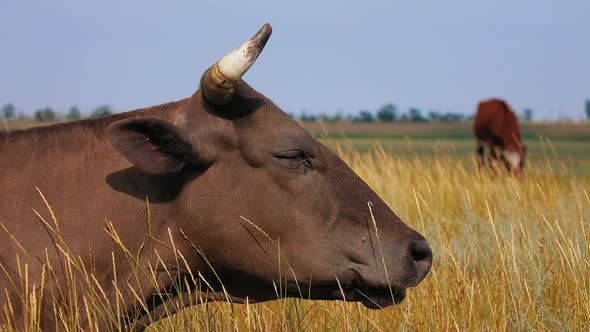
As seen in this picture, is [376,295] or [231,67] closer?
[231,67]

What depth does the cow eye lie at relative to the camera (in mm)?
5078

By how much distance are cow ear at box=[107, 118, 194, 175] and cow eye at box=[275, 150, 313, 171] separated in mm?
490

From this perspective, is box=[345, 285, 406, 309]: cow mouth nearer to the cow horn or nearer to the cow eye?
the cow eye

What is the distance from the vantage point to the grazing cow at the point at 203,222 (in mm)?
4990

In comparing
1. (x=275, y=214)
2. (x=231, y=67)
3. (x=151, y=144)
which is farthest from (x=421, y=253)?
(x=151, y=144)

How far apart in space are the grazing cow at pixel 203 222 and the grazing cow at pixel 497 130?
2107cm

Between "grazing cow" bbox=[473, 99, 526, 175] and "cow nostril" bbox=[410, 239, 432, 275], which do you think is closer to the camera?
"cow nostril" bbox=[410, 239, 432, 275]

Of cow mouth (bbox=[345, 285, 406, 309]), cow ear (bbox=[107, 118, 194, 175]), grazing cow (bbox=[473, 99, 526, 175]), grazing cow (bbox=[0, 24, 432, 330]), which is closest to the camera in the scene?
cow ear (bbox=[107, 118, 194, 175])

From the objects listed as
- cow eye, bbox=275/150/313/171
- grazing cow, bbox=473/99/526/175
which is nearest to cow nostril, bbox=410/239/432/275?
cow eye, bbox=275/150/313/171

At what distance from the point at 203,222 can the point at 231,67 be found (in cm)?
83

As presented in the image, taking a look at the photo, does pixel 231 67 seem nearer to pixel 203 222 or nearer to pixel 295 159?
pixel 295 159

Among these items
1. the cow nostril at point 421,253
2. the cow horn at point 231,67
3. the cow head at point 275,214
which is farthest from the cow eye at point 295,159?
the cow nostril at point 421,253

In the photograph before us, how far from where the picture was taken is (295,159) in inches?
201

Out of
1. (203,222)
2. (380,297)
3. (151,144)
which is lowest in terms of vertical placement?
(380,297)
